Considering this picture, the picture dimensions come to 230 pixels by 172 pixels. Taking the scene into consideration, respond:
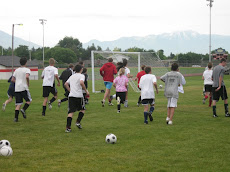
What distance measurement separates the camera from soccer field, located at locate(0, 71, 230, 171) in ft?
22.0

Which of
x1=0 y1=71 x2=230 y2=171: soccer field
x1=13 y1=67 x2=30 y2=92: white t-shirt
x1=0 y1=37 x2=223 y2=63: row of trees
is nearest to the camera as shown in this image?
x1=0 y1=71 x2=230 y2=171: soccer field

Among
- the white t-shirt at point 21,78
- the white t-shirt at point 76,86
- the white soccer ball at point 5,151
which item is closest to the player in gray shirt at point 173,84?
the white t-shirt at point 76,86

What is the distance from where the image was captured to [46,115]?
47.0ft

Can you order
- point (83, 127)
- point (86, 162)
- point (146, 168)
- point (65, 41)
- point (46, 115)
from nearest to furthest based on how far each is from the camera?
point (146, 168) < point (86, 162) < point (83, 127) < point (46, 115) < point (65, 41)

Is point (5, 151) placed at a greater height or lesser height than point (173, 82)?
lesser

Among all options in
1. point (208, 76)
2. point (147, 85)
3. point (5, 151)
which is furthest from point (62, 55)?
point (5, 151)

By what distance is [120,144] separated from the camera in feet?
28.3

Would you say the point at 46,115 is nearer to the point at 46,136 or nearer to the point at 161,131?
the point at 46,136

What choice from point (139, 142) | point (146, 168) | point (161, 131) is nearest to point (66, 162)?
point (146, 168)

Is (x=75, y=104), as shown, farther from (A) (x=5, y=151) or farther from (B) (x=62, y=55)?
(B) (x=62, y=55)

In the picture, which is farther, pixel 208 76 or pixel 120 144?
pixel 208 76

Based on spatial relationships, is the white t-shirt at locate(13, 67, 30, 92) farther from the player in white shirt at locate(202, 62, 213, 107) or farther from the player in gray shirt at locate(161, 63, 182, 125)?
the player in white shirt at locate(202, 62, 213, 107)

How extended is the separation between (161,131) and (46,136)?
3.13m

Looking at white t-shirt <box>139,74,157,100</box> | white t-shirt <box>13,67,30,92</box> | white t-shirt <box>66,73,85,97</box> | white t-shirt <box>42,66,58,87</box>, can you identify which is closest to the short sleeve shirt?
white t-shirt <box>139,74,157,100</box>
